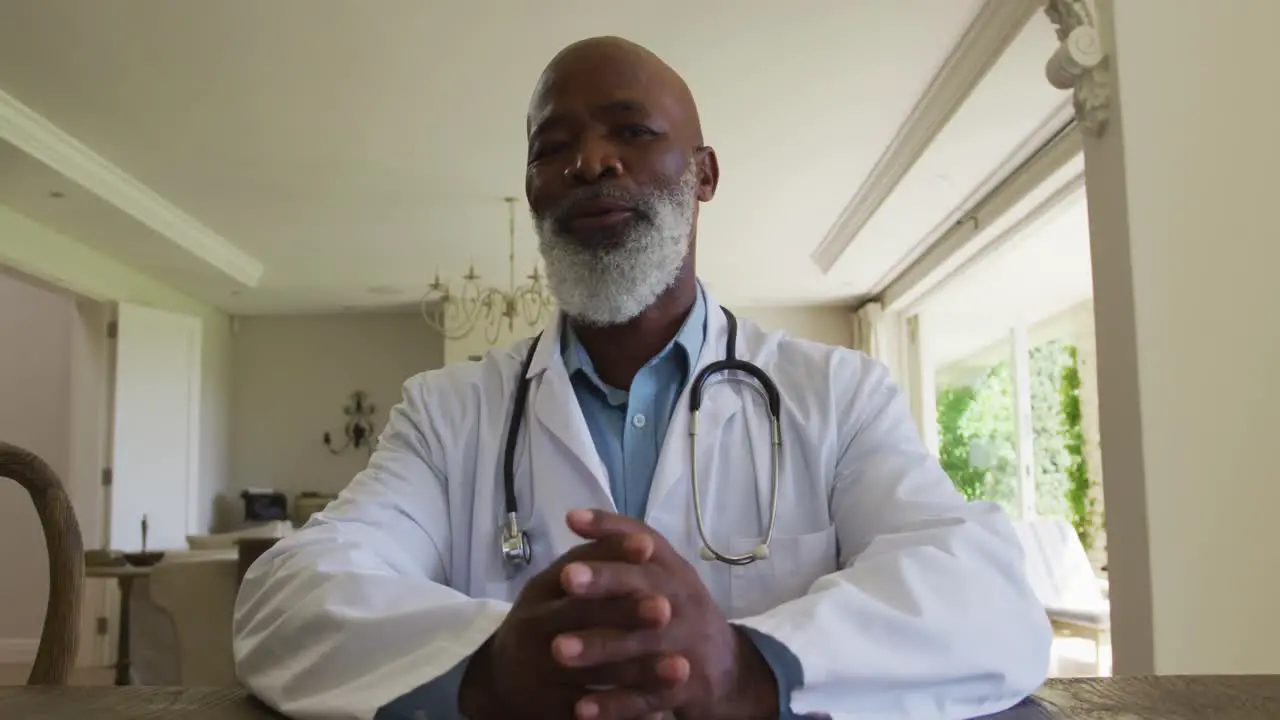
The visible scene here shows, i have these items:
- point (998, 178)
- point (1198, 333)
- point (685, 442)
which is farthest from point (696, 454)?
point (998, 178)

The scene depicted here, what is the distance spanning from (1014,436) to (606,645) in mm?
7276

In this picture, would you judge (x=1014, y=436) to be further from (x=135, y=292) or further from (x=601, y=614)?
(x=601, y=614)

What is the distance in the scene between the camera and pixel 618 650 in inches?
26.6

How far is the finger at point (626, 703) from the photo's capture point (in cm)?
66

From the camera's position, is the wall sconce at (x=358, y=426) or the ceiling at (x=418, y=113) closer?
the ceiling at (x=418, y=113)

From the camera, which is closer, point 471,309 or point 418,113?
point 418,113

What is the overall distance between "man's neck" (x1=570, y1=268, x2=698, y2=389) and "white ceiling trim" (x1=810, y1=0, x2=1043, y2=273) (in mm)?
2233

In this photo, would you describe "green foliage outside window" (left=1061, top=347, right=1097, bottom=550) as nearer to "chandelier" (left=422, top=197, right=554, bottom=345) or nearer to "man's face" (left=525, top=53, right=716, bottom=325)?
"chandelier" (left=422, top=197, right=554, bottom=345)

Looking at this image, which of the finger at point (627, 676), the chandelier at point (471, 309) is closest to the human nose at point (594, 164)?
the finger at point (627, 676)

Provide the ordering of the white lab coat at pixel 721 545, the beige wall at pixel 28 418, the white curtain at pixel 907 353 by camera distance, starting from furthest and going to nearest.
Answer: the white curtain at pixel 907 353
the beige wall at pixel 28 418
the white lab coat at pixel 721 545

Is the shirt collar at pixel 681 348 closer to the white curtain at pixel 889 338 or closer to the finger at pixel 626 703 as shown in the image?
the finger at pixel 626 703

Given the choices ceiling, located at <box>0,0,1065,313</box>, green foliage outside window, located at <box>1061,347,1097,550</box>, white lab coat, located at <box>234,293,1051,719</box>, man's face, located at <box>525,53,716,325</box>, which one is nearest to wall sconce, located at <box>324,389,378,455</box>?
ceiling, located at <box>0,0,1065,313</box>

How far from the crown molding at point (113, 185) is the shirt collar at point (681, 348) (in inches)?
138

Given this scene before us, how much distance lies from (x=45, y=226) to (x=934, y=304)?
6005mm
